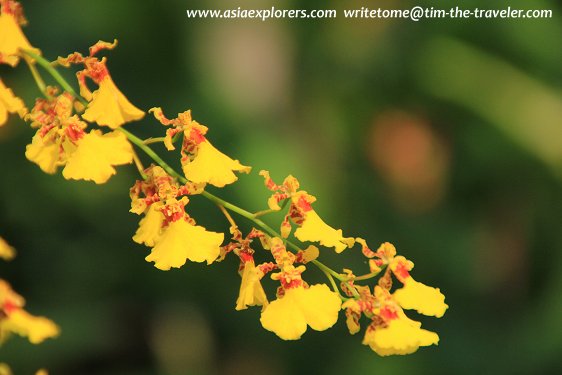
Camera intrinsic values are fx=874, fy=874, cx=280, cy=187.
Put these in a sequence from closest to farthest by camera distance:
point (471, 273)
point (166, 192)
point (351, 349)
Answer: point (166, 192)
point (351, 349)
point (471, 273)

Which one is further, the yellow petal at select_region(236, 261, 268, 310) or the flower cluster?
the yellow petal at select_region(236, 261, 268, 310)

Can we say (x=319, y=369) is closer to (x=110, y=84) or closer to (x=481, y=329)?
(x=481, y=329)

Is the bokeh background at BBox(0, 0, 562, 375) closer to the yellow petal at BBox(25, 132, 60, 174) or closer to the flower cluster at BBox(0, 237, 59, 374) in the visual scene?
the yellow petal at BBox(25, 132, 60, 174)

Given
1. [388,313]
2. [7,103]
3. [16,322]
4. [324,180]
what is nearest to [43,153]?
[7,103]

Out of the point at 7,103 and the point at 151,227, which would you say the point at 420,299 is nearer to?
the point at 151,227

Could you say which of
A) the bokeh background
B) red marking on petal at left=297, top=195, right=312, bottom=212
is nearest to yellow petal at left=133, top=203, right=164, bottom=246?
red marking on petal at left=297, top=195, right=312, bottom=212

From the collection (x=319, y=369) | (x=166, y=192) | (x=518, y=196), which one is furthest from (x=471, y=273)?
(x=166, y=192)

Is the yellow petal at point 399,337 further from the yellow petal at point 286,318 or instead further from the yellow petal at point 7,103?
the yellow petal at point 7,103

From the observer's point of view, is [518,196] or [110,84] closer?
[110,84]
